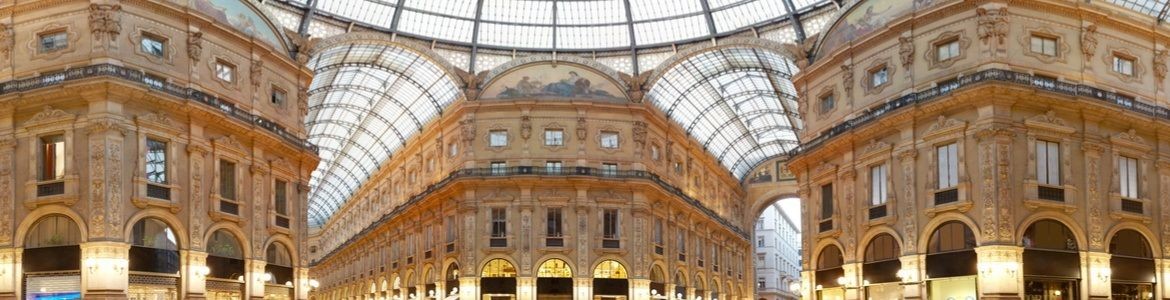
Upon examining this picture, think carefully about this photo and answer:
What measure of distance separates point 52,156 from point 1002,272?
40.2 meters

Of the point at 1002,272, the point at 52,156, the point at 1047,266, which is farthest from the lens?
the point at 1047,266

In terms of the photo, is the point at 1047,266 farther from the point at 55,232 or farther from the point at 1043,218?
the point at 55,232

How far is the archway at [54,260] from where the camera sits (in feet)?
157

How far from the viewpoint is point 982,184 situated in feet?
163

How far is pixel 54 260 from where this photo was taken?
4822cm

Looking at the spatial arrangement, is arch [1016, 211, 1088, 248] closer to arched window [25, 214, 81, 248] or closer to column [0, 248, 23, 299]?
arched window [25, 214, 81, 248]

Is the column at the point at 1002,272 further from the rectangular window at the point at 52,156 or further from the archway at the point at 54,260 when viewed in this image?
the rectangular window at the point at 52,156

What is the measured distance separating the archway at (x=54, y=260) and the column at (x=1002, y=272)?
123ft

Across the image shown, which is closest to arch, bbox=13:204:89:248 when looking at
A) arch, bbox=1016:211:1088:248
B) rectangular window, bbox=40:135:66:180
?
rectangular window, bbox=40:135:66:180

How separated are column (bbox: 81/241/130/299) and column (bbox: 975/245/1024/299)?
35793 millimetres

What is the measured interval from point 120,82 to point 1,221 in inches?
315

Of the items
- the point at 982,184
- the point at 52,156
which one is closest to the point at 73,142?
the point at 52,156

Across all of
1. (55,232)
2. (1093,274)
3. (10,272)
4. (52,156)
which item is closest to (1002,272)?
(1093,274)

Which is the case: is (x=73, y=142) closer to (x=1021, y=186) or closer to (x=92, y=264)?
(x=92, y=264)
